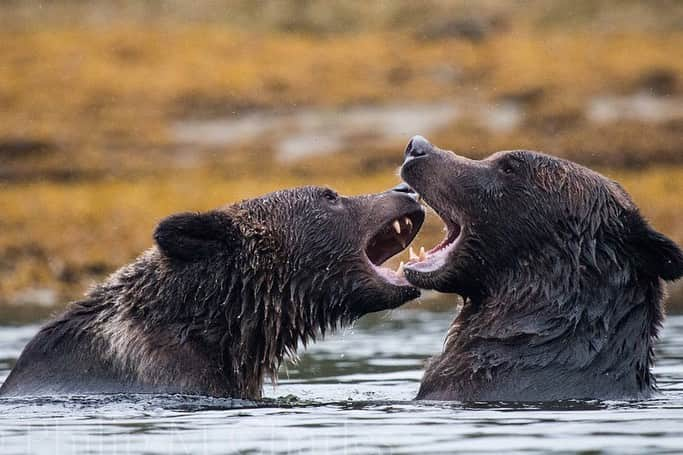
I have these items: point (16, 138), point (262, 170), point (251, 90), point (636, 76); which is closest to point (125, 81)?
point (251, 90)

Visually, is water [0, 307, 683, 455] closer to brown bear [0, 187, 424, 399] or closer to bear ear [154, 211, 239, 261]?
brown bear [0, 187, 424, 399]

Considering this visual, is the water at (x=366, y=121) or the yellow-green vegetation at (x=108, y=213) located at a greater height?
the water at (x=366, y=121)

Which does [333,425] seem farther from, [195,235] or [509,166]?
[509,166]

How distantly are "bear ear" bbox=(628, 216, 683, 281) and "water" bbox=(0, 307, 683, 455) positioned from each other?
2.65 feet

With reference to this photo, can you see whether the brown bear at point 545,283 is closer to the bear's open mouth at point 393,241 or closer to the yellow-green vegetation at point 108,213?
the bear's open mouth at point 393,241

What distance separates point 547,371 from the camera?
347 inches

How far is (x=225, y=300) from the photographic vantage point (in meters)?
9.39

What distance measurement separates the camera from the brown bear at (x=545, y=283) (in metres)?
8.77

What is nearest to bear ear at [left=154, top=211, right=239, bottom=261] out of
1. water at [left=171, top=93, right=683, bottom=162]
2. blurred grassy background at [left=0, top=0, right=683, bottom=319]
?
blurred grassy background at [left=0, top=0, right=683, bottom=319]

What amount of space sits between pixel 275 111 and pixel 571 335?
33155 mm

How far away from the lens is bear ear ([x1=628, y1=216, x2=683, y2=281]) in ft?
28.1

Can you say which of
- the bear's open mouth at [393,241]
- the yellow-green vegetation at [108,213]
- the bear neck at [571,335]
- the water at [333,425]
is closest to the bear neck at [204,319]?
the water at [333,425]

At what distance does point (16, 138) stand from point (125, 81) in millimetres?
6769

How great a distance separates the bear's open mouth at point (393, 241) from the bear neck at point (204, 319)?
428 millimetres
